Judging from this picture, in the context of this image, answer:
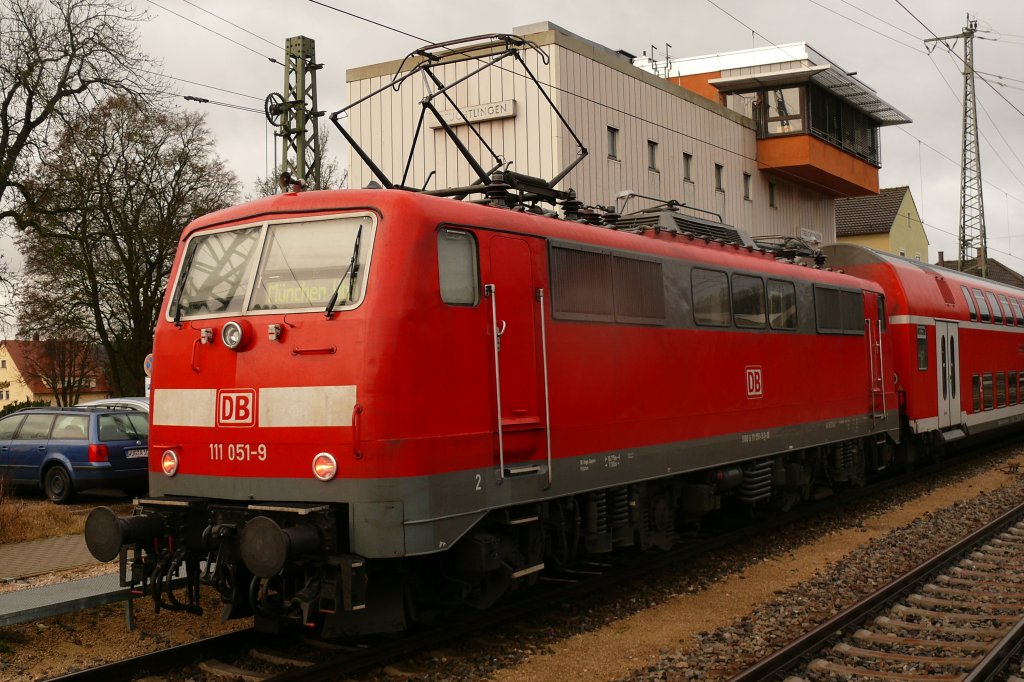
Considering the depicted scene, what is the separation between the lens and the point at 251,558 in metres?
6.42

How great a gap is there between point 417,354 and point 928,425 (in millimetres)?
12758

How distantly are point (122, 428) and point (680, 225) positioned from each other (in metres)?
8.97

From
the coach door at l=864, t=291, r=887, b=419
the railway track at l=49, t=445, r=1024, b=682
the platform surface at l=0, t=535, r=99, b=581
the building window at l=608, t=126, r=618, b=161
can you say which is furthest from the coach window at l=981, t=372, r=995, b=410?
the platform surface at l=0, t=535, r=99, b=581

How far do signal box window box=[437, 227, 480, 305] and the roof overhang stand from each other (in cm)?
2499

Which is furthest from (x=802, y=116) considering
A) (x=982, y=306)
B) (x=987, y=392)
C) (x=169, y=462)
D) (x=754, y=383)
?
(x=169, y=462)

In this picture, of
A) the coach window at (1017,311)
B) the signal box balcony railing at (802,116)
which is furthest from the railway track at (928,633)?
the signal box balcony railing at (802,116)

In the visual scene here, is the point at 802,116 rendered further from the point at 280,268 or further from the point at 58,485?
the point at 280,268

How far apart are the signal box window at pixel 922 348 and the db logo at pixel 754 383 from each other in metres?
6.56

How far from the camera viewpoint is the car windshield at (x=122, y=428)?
1501 centimetres

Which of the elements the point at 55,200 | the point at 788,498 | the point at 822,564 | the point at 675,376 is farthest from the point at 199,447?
the point at 55,200

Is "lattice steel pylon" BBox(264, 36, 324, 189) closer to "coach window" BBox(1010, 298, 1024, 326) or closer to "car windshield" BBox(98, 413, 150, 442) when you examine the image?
"car windshield" BBox(98, 413, 150, 442)

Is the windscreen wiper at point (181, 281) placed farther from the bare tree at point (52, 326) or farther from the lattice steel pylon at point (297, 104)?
the bare tree at point (52, 326)

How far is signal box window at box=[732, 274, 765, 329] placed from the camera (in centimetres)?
1105

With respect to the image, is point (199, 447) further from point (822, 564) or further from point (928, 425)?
point (928, 425)
